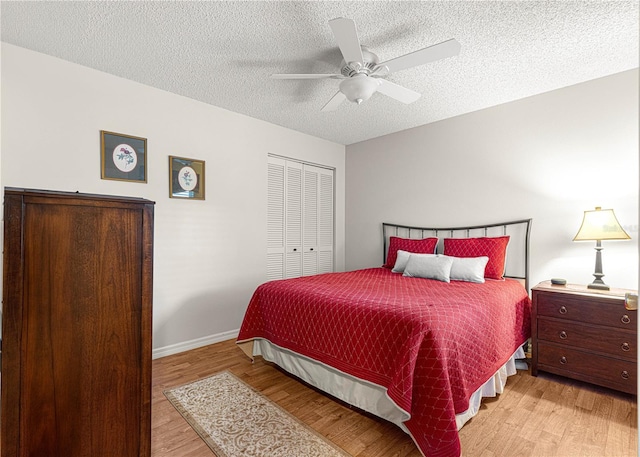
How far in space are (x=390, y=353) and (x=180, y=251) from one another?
2.24m

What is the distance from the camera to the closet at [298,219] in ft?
13.2

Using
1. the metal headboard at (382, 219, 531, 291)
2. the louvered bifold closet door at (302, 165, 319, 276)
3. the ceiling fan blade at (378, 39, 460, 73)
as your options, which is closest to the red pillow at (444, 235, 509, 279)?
the metal headboard at (382, 219, 531, 291)

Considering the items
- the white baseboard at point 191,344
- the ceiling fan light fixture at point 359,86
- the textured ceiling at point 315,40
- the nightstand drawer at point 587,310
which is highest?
the textured ceiling at point 315,40

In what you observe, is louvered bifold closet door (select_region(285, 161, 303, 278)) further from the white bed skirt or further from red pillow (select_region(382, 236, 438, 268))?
the white bed skirt

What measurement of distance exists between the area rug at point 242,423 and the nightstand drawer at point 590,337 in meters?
1.92

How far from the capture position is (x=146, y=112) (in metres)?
2.93

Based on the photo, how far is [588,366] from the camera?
2367 mm

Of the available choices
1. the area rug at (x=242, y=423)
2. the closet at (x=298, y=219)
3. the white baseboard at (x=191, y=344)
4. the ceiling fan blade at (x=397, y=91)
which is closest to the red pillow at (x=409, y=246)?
the closet at (x=298, y=219)

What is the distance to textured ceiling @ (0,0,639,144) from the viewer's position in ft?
6.32

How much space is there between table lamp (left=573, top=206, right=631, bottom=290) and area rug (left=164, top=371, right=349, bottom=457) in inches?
94.9

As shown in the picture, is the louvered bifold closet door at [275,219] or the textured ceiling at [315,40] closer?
the textured ceiling at [315,40]

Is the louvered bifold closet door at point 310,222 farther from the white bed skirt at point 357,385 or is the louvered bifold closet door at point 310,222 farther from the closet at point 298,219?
the white bed skirt at point 357,385

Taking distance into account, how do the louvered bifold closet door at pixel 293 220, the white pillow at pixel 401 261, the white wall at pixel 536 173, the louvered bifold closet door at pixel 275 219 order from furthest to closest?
1. the louvered bifold closet door at pixel 293 220
2. the louvered bifold closet door at pixel 275 219
3. the white pillow at pixel 401 261
4. the white wall at pixel 536 173

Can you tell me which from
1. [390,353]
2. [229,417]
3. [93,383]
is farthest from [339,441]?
[93,383]
